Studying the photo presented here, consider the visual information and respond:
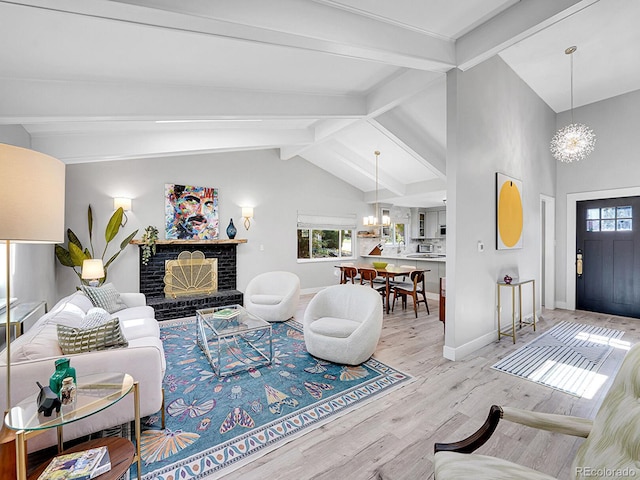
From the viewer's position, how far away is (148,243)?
5031 mm

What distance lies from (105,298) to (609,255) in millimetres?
7500

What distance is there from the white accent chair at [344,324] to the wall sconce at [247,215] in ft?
10.7

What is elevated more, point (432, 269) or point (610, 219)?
point (610, 219)

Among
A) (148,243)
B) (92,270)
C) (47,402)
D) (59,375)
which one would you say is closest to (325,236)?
(148,243)

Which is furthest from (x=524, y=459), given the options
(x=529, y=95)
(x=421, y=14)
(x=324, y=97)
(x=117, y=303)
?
(x=529, y=95)

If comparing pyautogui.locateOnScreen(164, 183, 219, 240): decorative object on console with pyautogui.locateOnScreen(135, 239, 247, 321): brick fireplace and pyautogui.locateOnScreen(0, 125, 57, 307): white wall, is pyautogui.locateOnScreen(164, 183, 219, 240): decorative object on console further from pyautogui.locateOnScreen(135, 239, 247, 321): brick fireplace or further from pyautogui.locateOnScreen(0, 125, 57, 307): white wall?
pyautogui.locateOnScreen(0, 125, 57, 307): white wall

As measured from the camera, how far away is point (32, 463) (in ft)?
5.64

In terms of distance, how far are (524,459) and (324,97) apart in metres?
4.01

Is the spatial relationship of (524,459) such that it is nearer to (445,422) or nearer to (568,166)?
(445,422)

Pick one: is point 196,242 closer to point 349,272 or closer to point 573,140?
point 349,272

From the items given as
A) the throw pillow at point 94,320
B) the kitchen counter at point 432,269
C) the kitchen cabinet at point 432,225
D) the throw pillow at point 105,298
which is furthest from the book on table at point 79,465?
the kitchen cabinet at point 432,225

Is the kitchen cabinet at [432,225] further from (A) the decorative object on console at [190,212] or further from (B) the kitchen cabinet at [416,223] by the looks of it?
(A) the decorative object on console at [190,212]

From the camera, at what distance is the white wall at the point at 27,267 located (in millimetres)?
2917

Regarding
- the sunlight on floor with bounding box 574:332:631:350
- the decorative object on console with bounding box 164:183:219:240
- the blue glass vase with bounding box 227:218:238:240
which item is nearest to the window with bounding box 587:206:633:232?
the sunlight on floor with bounding box 574:332:631:350
